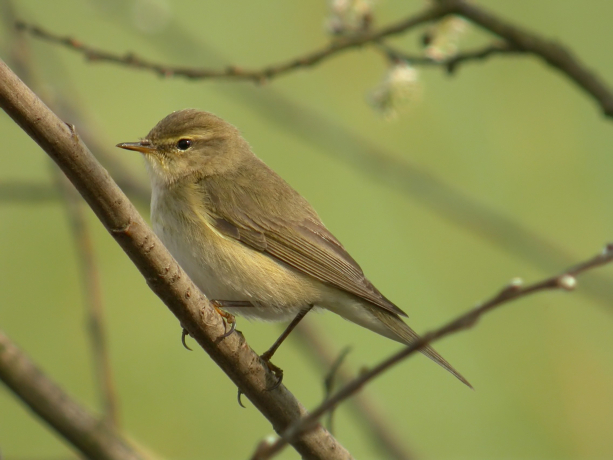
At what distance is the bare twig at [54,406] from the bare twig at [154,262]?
520 mm

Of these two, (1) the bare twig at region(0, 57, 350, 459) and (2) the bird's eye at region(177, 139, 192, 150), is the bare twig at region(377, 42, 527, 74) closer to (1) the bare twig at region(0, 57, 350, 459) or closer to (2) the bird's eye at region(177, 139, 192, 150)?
(2) the bird's eye at region(177, 139, 192, 150)

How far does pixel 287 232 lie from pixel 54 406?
1263 mm

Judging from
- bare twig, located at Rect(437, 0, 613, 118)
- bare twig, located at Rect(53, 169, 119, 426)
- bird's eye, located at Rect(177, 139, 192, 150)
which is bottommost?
bare twig, located at Rect(53, 169, 119, 426)

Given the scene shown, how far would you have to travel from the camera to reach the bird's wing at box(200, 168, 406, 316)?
3.21 metres

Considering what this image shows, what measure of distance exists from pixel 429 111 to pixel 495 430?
2.38 metres

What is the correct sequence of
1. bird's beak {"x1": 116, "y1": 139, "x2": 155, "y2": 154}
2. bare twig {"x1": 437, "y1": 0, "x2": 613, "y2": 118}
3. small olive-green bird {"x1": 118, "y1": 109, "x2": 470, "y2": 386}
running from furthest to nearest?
1. bird's beak {"x1": 116, "y1": 139, "x2": 155, "y2": 154}
2. small olive-green bird {"x1": 118, "y1": 109, "x2": 470, "y2": 386}
3. bare twig {"x1": 437, "y1": 0, "x2": 613, "y2": 118}

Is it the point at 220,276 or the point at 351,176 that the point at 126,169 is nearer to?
the point at 220,276

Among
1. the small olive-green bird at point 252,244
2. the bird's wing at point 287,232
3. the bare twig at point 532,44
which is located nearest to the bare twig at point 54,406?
the small olive-green bird at point 252,244

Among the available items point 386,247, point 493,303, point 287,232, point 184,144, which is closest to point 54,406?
point 287,232

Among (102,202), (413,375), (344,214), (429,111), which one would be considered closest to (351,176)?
(344,214)

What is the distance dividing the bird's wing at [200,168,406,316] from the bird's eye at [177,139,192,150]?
0.87ft

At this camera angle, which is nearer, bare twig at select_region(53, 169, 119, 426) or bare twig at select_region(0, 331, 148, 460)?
bare twig at select_region(0, 331, 148, 460)

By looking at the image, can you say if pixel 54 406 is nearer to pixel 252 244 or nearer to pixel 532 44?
pixel 252 244

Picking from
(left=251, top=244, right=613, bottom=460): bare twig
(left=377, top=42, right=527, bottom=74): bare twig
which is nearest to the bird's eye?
(left=377, top=42, right=527, bottom=74): bare twig
